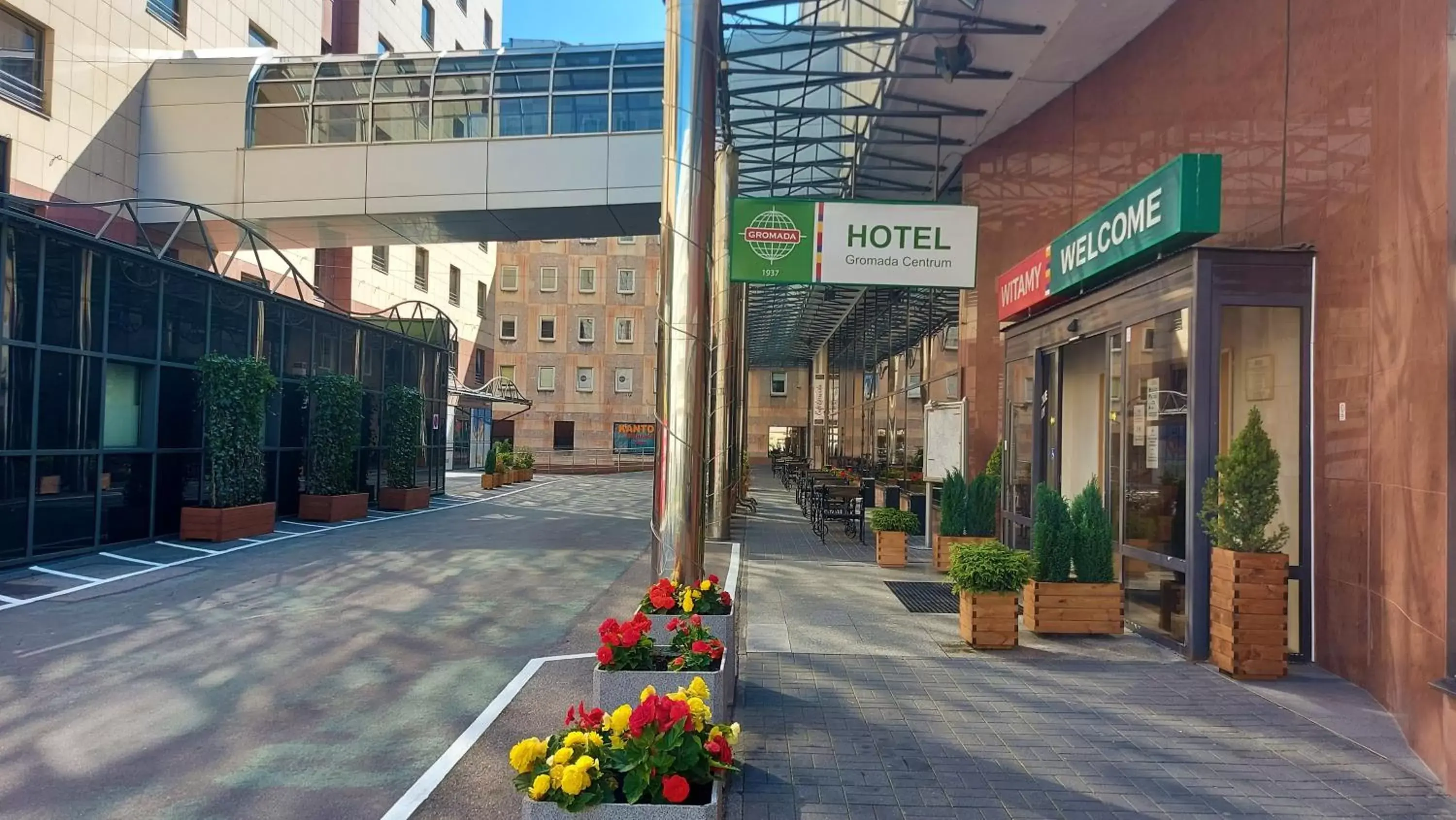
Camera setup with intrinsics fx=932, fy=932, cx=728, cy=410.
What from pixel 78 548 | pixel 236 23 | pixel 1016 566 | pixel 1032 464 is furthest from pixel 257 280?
pixel 1016 566

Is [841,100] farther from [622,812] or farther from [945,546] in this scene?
[622,812]

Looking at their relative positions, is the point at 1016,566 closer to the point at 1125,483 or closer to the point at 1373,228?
the point at 1125,483

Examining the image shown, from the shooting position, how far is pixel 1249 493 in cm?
649

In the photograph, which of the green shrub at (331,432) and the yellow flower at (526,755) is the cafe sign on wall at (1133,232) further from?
the green shrub at (331,432)

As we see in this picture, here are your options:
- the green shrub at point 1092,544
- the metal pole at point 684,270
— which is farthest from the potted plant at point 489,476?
the metal pole at point 684,270

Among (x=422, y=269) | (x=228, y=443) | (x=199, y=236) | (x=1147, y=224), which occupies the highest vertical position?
(x=422, y=269)

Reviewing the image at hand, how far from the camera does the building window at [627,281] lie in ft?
166

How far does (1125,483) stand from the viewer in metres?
8.70

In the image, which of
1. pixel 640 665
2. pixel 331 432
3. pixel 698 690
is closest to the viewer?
pixel 698 690

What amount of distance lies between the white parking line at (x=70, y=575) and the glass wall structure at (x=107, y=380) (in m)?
0.32

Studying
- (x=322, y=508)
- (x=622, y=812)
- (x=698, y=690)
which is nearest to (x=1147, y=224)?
(x=698, y=690)

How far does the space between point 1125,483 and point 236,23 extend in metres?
24.3

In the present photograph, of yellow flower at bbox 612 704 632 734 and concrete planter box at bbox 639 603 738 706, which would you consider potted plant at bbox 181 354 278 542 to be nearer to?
concrete planter box at bbox 639 603 738 706

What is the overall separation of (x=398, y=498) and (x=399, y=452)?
1.10m
